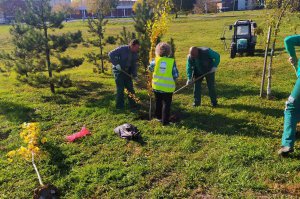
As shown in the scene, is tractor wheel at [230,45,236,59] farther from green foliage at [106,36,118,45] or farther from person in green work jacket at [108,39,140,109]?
person in green work jacket at [108,39,140,109]

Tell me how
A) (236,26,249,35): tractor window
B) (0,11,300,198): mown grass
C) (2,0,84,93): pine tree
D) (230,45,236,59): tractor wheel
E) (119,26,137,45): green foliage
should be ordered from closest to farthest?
1. (0,11,300,198): mown grass
2. (2,0,84,93): pine tree
3. (119,26,137,45): green foliage
4. (230,45,236,59): tractor wheel
5. (236,26,249,35): tractor window

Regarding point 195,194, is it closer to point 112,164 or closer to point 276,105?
point 112,164

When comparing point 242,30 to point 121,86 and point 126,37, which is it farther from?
point 121,86

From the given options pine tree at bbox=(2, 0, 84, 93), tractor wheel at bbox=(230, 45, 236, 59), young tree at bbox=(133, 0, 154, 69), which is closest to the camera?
pine tree at bbox=(2, 0, 84, 93)

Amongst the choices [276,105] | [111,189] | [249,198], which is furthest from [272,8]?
[111,189]

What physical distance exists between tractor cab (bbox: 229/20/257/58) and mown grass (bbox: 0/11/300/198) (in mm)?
6014

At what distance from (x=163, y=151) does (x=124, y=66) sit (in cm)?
290

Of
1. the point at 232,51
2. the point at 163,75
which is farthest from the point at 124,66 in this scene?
the point at 232,51

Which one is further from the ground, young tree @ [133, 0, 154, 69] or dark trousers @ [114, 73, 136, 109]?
young tree @ [133, 0, 154, 69]

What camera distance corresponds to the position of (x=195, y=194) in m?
4.65

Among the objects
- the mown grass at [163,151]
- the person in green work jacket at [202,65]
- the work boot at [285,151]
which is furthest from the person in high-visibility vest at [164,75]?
the work boot at [285,151]

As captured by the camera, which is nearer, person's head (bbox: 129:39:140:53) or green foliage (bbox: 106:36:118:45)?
person's head (bbox: 129:39:140:53)

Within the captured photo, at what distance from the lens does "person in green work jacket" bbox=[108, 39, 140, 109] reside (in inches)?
312

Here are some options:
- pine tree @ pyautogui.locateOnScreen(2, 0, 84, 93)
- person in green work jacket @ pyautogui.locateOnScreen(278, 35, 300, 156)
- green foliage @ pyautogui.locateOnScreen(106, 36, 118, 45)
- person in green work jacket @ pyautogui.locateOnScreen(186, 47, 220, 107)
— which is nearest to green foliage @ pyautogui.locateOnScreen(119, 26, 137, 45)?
green foliage @ pyautogui.locateOnScreen(106, 36, 118, 45)
